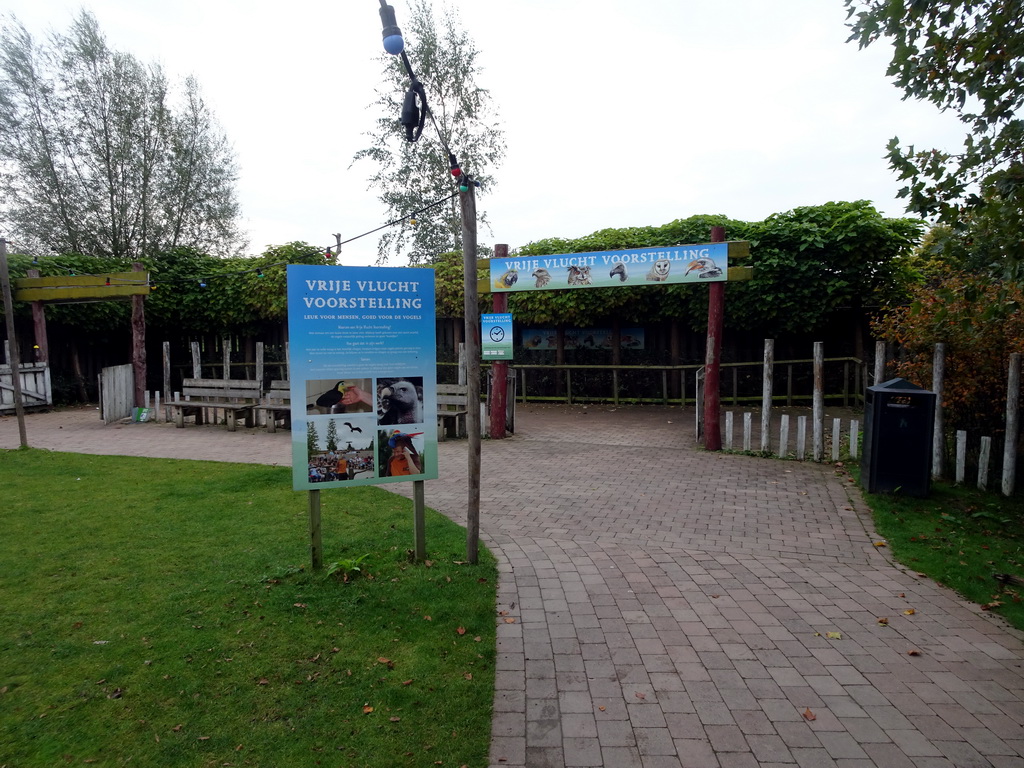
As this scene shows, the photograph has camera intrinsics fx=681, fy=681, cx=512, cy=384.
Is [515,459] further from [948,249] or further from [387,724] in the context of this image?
[387,724]

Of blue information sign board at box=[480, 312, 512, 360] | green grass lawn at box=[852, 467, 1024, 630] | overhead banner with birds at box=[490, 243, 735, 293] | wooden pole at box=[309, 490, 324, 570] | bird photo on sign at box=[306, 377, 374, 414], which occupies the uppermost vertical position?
overhead banner with birds at box=[490, 243, 735, 293]

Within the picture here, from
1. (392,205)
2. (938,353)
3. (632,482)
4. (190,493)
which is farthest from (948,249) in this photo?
(392,205)

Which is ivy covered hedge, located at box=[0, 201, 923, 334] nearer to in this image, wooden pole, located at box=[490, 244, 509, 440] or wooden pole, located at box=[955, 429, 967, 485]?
wooden pole, located at box=[490, 244, 509, 440]

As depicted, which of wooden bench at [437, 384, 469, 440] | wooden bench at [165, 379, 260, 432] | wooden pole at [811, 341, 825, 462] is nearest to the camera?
wooden pole at [811, 341, 825, 462]

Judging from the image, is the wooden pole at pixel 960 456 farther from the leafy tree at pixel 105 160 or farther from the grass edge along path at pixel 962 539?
the leafy tree at pixel 105 160

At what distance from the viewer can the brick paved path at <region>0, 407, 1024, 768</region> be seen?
10.3 feet

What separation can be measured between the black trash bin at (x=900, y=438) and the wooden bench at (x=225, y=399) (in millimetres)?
11293

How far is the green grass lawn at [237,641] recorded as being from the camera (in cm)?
312

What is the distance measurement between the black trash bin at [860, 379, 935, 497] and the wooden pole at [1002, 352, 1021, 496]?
732mm

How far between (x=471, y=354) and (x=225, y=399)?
1163 cm

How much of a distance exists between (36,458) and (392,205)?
16875 mm

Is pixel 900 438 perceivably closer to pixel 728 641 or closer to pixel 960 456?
pixel 960 456

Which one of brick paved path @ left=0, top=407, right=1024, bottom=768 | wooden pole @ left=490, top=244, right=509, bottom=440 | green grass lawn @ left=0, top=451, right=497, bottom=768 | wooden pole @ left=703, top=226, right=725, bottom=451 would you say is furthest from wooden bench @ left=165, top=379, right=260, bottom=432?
wooden pole @ left=703, top=226, right=725, bottom=451

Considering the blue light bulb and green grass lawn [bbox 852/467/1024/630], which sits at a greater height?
the blue light bulb
